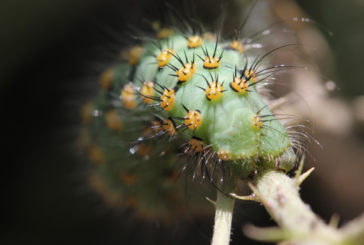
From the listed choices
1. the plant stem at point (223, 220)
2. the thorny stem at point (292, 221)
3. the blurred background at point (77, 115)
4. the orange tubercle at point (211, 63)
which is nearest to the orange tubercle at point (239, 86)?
the orange tubercle at point (211, 63)

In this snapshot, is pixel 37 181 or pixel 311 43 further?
pixel 37 181

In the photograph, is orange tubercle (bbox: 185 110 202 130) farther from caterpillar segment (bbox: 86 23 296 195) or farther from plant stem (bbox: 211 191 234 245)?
plant stem (bbox: 211 191 234 245)

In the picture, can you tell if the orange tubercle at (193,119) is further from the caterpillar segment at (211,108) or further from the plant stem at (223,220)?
the plant stem at (223,220)

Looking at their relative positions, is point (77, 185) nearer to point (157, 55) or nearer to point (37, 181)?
point (37, 181)

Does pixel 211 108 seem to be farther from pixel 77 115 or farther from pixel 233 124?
pixel 77 115

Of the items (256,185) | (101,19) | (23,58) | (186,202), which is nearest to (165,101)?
(256,185)

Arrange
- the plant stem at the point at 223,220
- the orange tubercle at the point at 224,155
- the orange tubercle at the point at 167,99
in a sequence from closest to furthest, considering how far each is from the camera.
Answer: the plant stem at the point at 223,220 → the orange tubercle at the point at 224,155 → the orange tubercle at the point at 167,99
